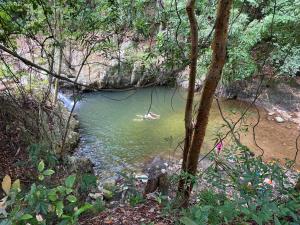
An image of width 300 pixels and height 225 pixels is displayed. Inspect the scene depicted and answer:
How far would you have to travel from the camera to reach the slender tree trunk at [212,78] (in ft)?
8.26

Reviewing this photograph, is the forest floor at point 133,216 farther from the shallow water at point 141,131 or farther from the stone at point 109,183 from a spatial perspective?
the shallow water at point 141,131

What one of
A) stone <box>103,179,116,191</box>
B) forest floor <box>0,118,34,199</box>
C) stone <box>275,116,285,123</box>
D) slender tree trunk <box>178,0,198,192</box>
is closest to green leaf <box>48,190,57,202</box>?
slender tree trunk <box>178,0,198,192</box>

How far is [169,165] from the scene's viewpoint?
19.3ft

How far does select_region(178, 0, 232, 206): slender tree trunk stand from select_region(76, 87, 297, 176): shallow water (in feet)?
7.87

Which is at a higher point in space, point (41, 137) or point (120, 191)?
point (41, 137)

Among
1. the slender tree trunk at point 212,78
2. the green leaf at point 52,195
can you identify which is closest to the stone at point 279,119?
the slender tree trunk at point 212,78

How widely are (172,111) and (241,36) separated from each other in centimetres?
274

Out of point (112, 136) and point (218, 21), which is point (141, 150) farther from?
point (218, 21)

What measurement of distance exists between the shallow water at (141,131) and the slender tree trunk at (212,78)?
2398 mm

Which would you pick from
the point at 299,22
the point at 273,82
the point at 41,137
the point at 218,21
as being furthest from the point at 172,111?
the point at 218,21

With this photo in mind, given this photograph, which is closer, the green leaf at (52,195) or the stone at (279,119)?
the green leaf at (52,195)

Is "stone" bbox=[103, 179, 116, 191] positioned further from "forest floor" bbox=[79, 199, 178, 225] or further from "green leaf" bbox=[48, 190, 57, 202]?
"green leaf" bbox=[48, 190, 57, 202]

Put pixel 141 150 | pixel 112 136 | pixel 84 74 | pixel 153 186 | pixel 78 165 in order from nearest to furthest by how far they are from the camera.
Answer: pixel 153 186, pixel 78 165, pixel 141 150, pixel 112 136, pixel 84 74

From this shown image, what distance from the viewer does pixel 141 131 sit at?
7.65m
